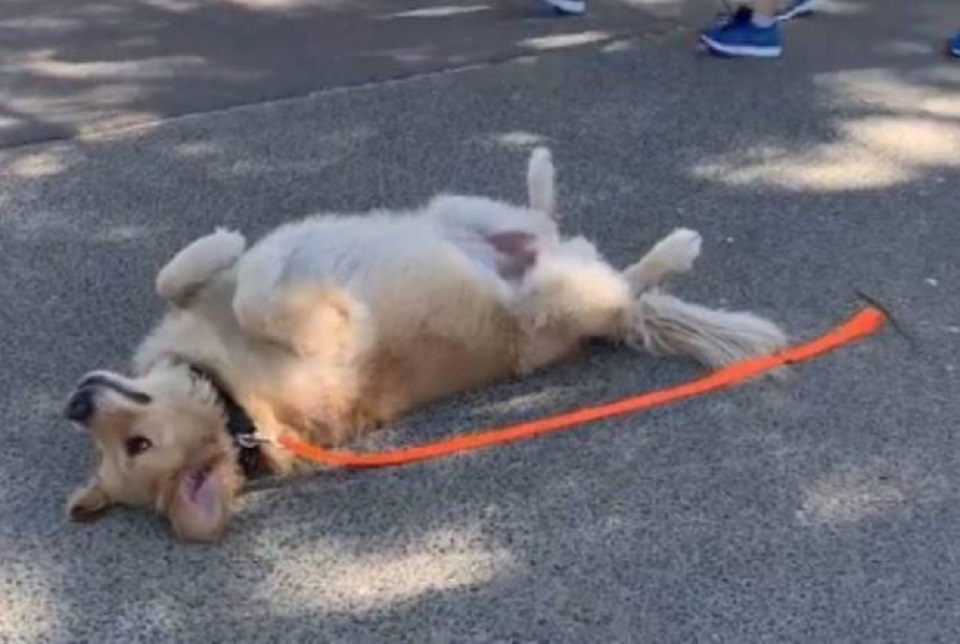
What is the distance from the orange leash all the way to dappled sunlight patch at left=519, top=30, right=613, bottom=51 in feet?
7.63

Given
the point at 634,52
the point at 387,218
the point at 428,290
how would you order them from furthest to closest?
the point at 634,52 < the point at 387,218 < the point at 428,290

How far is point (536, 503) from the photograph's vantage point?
3.77 meters

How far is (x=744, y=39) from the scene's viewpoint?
6316 mm

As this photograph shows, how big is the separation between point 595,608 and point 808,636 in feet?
1.42

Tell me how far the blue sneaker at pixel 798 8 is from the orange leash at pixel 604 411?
249 centimetres

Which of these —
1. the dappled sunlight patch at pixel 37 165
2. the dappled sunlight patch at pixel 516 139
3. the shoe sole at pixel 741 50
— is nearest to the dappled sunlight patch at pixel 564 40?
the shoe sole at pixel 741 50

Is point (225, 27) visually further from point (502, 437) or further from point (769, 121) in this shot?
point (502, 437)

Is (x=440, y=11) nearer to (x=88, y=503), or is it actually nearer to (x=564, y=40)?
(x=564, y=40)

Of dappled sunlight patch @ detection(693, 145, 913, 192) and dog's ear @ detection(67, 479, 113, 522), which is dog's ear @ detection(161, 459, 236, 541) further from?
dappled sunlight patch @ detection(693, 145, 913, 192)

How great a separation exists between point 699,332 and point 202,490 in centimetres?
137

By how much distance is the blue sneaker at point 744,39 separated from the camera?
6.32 m

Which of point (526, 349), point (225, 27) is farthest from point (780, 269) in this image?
point (225, 27)

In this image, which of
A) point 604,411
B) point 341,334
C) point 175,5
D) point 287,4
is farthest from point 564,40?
point 341,334

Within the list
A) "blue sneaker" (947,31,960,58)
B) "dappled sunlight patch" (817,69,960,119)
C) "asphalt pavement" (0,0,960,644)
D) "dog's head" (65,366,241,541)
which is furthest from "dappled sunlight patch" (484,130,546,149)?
"dog's head" (65,366,241,541)
